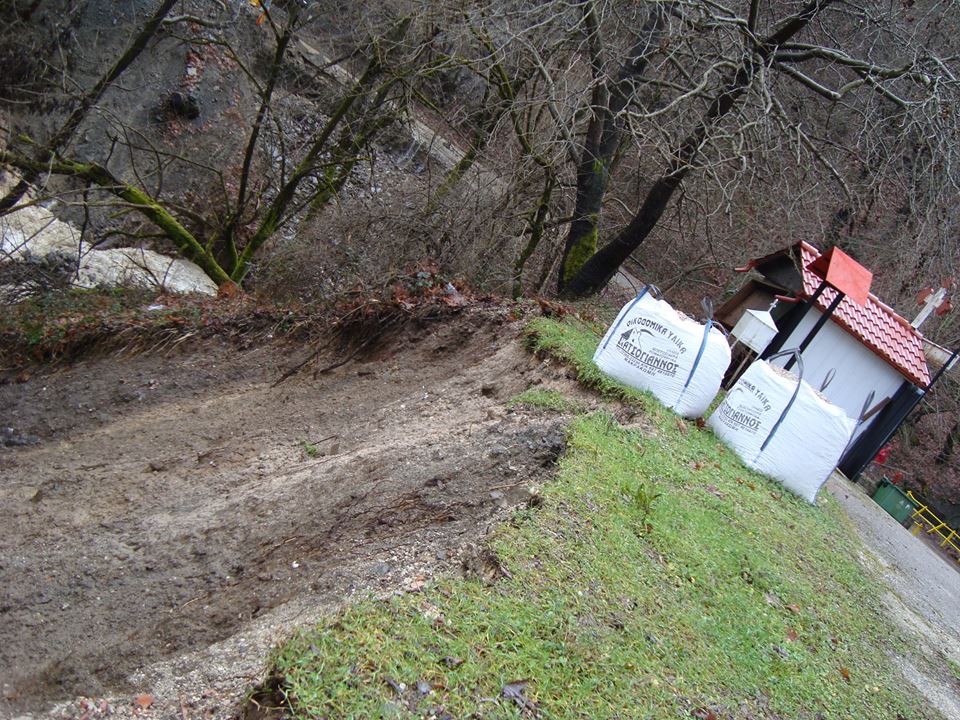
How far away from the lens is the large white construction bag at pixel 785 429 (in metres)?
6.96

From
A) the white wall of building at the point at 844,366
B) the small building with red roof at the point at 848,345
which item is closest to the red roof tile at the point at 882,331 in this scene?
the small building with red roof at the point at 848,345

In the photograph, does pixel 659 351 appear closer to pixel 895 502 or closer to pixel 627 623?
pixel 627 623

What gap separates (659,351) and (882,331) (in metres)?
7.37

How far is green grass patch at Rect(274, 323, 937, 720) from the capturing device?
10.1ft

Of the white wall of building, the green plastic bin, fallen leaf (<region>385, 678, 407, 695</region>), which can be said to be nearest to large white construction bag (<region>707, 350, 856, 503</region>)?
the white wall of building

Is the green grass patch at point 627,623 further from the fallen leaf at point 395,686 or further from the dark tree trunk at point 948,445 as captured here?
the dark tree trunk at point 948,445

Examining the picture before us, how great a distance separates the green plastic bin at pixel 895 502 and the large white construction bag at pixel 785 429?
1495cm

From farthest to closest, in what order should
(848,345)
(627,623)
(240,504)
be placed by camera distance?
(848,345)
(240,504)
(627,623)

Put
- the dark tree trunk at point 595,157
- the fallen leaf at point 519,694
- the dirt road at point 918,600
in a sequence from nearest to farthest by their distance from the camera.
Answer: the fallen leaf at point 519,694 < the dirt road at point 918,600 < the dark tree trunk at point 595,157


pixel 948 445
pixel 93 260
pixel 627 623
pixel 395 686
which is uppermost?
pixel 948 445

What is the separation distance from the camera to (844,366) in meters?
12.1

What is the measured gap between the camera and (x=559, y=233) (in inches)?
504

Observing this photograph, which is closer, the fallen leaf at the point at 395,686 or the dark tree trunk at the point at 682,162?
the fallen leaf at the point at 395,686

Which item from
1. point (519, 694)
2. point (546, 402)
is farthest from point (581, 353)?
point (519, 694)
